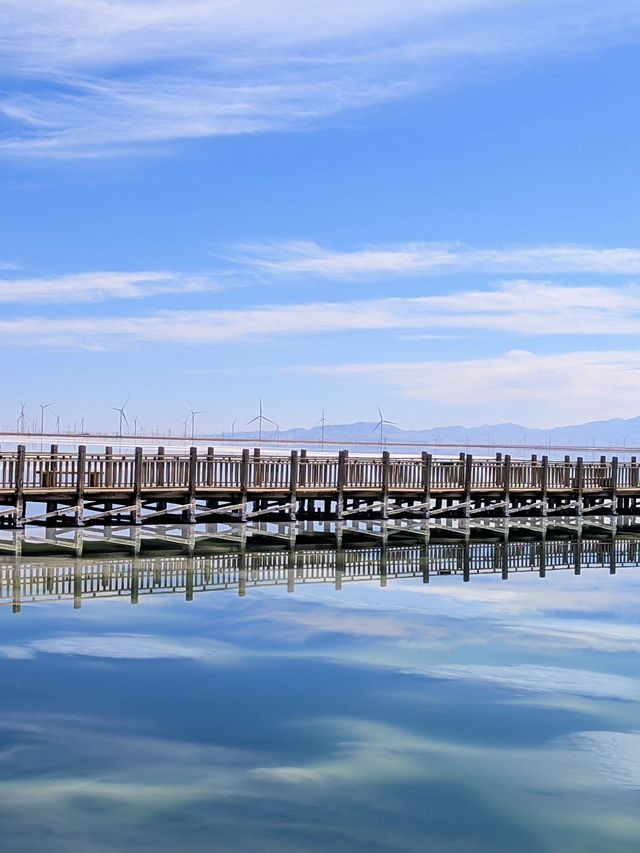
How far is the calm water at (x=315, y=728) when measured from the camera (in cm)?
959

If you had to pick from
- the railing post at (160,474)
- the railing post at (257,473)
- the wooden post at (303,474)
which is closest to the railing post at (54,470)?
the railing post at (160,474)

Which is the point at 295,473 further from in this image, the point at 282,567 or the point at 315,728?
the point at 315,728

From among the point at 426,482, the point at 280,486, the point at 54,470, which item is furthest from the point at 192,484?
the point at 426,482

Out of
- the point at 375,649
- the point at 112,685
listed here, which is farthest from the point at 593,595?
the point at 112,685

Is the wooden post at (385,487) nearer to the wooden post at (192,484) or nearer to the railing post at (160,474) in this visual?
the wooden post at (192,484)

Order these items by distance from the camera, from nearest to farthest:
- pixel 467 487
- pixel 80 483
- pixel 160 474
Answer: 1. pixel 80 483
2. pixel 160 474
3. pixel 467 487

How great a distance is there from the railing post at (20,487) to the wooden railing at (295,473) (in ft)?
0.11

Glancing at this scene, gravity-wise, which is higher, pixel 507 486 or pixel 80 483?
pixel 507 486

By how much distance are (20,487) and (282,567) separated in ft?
27.5

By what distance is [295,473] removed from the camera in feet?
117

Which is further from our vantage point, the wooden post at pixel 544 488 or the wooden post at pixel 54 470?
the wooden post at pixel 544 488

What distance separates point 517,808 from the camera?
10.1 meters

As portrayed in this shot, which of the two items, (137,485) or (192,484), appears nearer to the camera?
(137,485)

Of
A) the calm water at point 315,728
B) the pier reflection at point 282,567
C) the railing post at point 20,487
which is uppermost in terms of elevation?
the railing post at point 20,487
